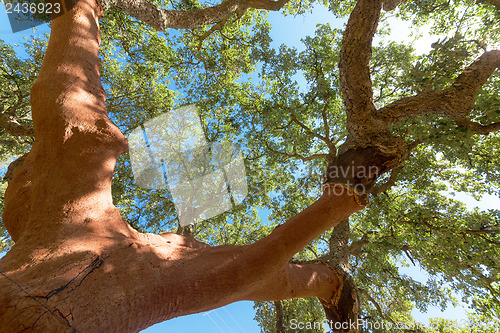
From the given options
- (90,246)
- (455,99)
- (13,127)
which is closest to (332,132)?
(455,99)

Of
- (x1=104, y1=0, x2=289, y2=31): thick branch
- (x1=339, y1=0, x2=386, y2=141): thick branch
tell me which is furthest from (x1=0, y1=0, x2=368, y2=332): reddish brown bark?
(x1=104, y1=0, x2=289, y2=31): thick branch

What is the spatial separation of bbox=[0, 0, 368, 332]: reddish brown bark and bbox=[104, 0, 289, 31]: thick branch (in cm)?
183

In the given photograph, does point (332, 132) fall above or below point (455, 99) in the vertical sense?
above

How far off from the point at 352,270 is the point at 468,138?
646 cm

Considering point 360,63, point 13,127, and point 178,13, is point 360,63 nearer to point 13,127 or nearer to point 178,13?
point 178,13

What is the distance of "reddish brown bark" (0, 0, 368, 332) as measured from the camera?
1.45m

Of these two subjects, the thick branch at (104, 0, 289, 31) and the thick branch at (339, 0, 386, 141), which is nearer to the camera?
the thick branch at (339, 0, 386, 141)

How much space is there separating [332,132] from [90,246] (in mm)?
9425

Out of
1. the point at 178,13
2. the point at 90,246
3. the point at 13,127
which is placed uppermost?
the point at 178,13

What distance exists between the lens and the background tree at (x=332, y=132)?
18.2 ft

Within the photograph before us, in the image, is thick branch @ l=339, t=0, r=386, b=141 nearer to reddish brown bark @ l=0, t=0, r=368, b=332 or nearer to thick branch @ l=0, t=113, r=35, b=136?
reddish brown bark @ l=0, t=0, r=368, b=332

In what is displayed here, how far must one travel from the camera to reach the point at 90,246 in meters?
1.81

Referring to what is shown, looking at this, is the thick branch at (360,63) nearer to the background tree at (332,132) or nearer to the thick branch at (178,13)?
the background tree at (332,132)

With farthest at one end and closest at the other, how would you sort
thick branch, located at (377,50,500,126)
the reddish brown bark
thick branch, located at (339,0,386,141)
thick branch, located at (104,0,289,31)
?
thick branch, located at (104,0,289,31)
thick branch, located at (339,0,386,141)
thick branch, located at (377,50,500,126)
the reddish brown bark
